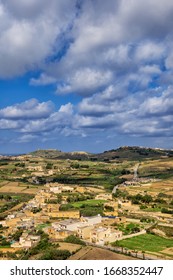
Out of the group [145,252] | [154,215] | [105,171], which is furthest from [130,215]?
[105,171]

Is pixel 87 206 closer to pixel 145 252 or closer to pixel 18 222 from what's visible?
pixel 18 222

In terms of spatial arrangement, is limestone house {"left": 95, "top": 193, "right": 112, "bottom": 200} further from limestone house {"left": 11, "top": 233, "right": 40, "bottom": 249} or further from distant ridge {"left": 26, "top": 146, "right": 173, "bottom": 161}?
distant ridge {"left": 26, "top": 146, "right": 173, "bottom": 161}

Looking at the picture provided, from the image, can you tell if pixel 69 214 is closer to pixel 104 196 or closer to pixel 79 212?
pixel 79 212

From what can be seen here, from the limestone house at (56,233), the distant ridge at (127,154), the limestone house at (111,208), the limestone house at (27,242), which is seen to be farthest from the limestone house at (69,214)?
the distant ridge at (127,154)

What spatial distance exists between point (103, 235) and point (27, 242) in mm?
6550

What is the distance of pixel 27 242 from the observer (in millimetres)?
28672

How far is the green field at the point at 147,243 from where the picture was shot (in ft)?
93.1

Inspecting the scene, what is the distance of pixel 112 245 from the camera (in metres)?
28.9

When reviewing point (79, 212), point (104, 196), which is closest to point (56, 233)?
point (79, 212)

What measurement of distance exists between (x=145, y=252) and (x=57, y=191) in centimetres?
3379

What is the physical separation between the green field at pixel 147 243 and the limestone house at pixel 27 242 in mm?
6598

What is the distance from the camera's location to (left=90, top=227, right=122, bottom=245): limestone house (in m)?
30.5

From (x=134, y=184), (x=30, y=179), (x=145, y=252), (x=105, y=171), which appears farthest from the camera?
(x=105, y=171)

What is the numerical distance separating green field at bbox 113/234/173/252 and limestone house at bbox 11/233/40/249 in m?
6.60
